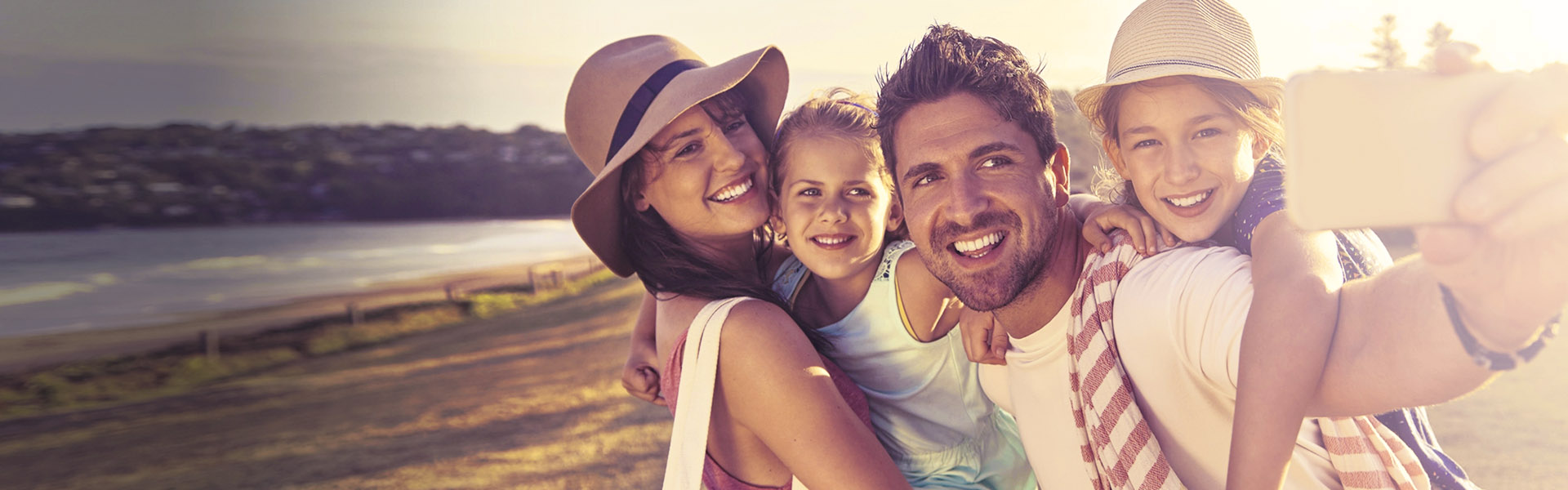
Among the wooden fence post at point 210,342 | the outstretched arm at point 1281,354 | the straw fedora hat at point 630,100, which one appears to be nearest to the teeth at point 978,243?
the outstretched arm at point 1281,354

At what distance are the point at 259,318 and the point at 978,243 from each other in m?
23.2

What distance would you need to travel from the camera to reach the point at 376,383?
48.2ft

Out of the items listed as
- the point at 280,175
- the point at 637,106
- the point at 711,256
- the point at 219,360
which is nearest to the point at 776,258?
the point at 711,256

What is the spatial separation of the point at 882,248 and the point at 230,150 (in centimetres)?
2927

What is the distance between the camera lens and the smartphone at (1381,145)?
0.91 meters

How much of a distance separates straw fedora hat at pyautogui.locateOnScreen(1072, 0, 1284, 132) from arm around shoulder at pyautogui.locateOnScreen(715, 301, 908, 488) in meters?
1.03

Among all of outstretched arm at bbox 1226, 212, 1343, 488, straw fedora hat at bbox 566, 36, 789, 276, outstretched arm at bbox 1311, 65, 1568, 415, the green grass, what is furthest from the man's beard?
the green grass

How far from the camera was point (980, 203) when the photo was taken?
2176 millimetres

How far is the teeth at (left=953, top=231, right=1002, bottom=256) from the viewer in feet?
7.21

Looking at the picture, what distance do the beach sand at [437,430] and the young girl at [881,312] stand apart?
5.74 m

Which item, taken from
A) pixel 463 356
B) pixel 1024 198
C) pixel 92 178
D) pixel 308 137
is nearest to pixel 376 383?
pixel 463 356

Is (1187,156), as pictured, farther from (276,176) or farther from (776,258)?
(276,176)

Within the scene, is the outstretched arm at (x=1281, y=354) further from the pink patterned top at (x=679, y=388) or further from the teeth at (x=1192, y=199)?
the pink patterned top at (x=679, y=388)

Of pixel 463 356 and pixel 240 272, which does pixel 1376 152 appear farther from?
pixel 240 272
